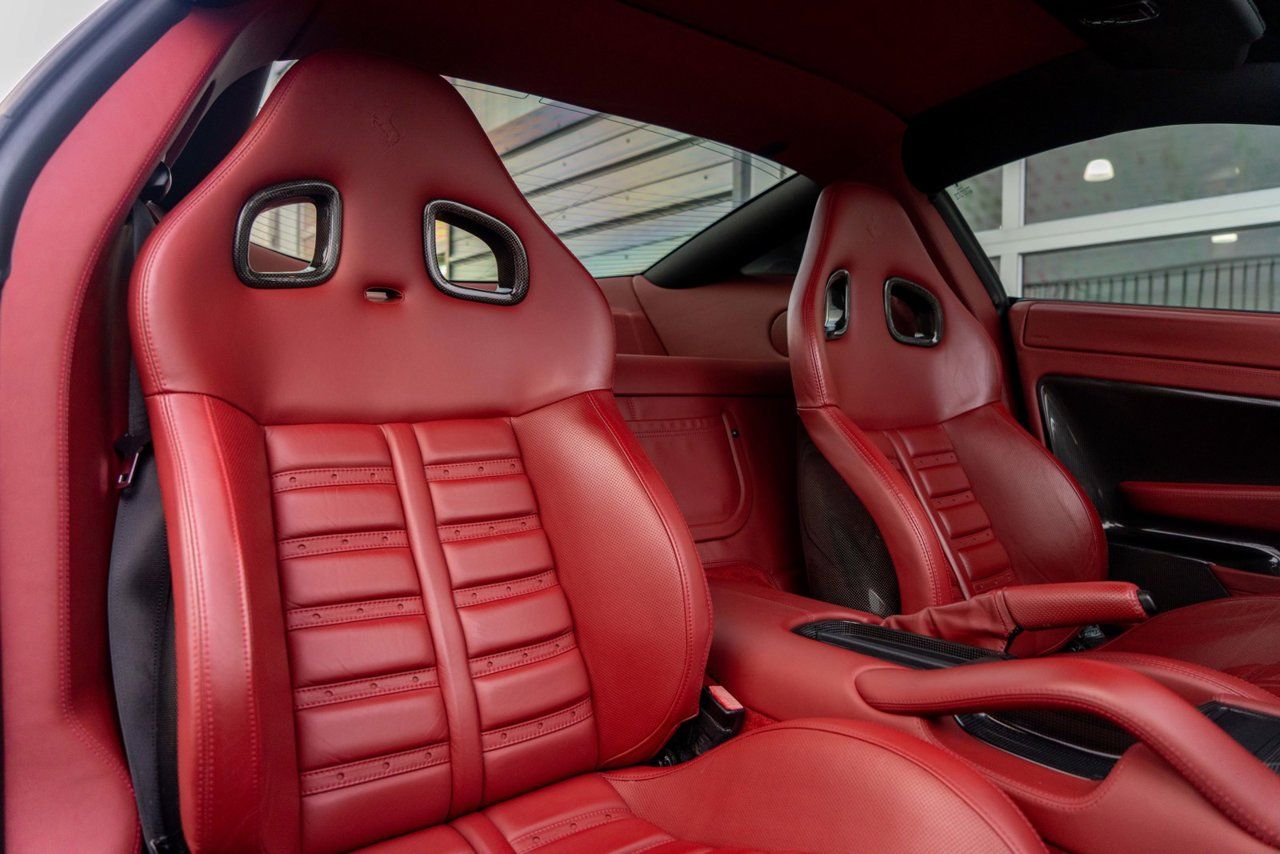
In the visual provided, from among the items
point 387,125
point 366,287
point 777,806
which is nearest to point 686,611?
point 777,806

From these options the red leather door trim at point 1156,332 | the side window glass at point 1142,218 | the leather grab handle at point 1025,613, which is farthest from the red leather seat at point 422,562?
the side window glass at point 1142,218

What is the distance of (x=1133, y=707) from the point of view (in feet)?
2.79

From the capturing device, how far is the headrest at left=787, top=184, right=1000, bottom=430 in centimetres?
175

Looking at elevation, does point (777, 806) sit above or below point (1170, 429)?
below

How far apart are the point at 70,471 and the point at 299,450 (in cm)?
25

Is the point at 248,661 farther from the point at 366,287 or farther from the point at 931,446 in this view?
the point at 931,446

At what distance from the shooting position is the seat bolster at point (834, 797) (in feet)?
2.67

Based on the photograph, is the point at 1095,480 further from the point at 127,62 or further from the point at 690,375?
the point at 127,62

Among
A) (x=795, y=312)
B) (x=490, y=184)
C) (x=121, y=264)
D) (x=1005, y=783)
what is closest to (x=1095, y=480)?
(x=795, y=312)

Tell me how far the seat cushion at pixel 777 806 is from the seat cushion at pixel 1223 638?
2.55ft

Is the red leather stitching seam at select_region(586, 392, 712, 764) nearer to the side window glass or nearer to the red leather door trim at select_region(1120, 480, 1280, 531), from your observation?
the red leather door trim at select_region(1120, 480, 1280, 531)

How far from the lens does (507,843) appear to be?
3.36 ft

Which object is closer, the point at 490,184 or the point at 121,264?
the point at 121,264

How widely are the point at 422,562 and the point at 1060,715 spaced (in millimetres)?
881
